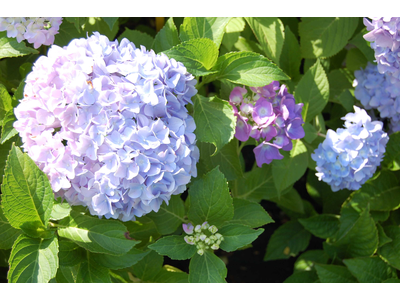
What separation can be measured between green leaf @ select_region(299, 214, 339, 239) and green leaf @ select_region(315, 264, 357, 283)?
0.69 feet

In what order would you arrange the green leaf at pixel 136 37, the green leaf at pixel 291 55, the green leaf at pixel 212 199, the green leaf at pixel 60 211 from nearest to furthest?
the green leaf at pixel 60 211, the green leaf at pixel 212 199, the green leaf at pixel 136 37, the green leaf at pixel 291 55

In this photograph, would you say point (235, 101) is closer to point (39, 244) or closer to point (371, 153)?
point (371, 153)

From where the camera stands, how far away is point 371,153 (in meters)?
1.36

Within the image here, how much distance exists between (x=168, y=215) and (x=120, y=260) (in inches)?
8.9

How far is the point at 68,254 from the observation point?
4.01 ft

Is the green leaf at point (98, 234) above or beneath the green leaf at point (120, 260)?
above

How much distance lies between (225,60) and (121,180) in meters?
0.50

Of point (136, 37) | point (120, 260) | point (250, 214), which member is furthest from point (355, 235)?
point (136, 37)

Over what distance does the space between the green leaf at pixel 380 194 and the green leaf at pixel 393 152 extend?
0.14ft

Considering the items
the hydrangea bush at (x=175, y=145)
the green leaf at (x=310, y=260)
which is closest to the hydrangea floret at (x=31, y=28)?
the hydrangea bush at (x=175, y=145)

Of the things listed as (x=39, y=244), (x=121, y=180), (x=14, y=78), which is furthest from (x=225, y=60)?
(x=14, y=78)

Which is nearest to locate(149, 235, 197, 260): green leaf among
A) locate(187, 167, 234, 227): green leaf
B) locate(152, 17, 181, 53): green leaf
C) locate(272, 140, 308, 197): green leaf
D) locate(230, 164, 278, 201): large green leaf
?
locate(187, 167, 234, 227): green leaf

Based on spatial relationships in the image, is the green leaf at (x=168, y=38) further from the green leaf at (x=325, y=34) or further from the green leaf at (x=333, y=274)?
the green leaf at (x=333, y=274)

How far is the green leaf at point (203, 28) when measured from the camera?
1.24 metres
